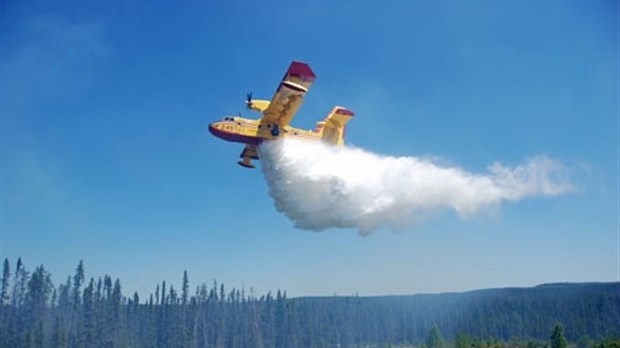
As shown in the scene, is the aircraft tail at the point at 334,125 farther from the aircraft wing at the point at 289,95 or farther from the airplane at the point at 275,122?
the aircraft wing at the point at 289,95

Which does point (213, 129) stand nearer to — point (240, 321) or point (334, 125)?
point (334, 125)

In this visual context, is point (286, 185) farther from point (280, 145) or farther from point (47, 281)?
point (47, 281)

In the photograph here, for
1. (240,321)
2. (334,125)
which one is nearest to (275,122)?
(334,125)

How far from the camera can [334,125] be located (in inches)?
1607

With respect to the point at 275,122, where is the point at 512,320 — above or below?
below

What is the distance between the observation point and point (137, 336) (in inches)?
4742

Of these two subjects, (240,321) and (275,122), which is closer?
(275,122)

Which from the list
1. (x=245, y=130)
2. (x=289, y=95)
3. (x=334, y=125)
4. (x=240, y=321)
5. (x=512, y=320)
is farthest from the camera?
(x=512, y=320)

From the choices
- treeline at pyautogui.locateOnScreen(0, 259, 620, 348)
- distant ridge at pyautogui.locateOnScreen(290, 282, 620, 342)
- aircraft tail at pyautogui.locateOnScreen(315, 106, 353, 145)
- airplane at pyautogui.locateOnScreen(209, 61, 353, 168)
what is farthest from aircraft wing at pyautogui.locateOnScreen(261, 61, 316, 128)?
distant ridge at pyautogui.locateOnScreen(290, 282, 620, 342)

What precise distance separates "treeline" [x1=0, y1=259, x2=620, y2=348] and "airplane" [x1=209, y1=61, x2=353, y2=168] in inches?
1967

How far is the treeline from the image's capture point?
328 ft

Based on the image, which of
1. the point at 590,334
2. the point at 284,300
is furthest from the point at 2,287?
the point at 590,334

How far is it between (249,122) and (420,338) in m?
166

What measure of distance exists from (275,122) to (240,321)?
11283cm
